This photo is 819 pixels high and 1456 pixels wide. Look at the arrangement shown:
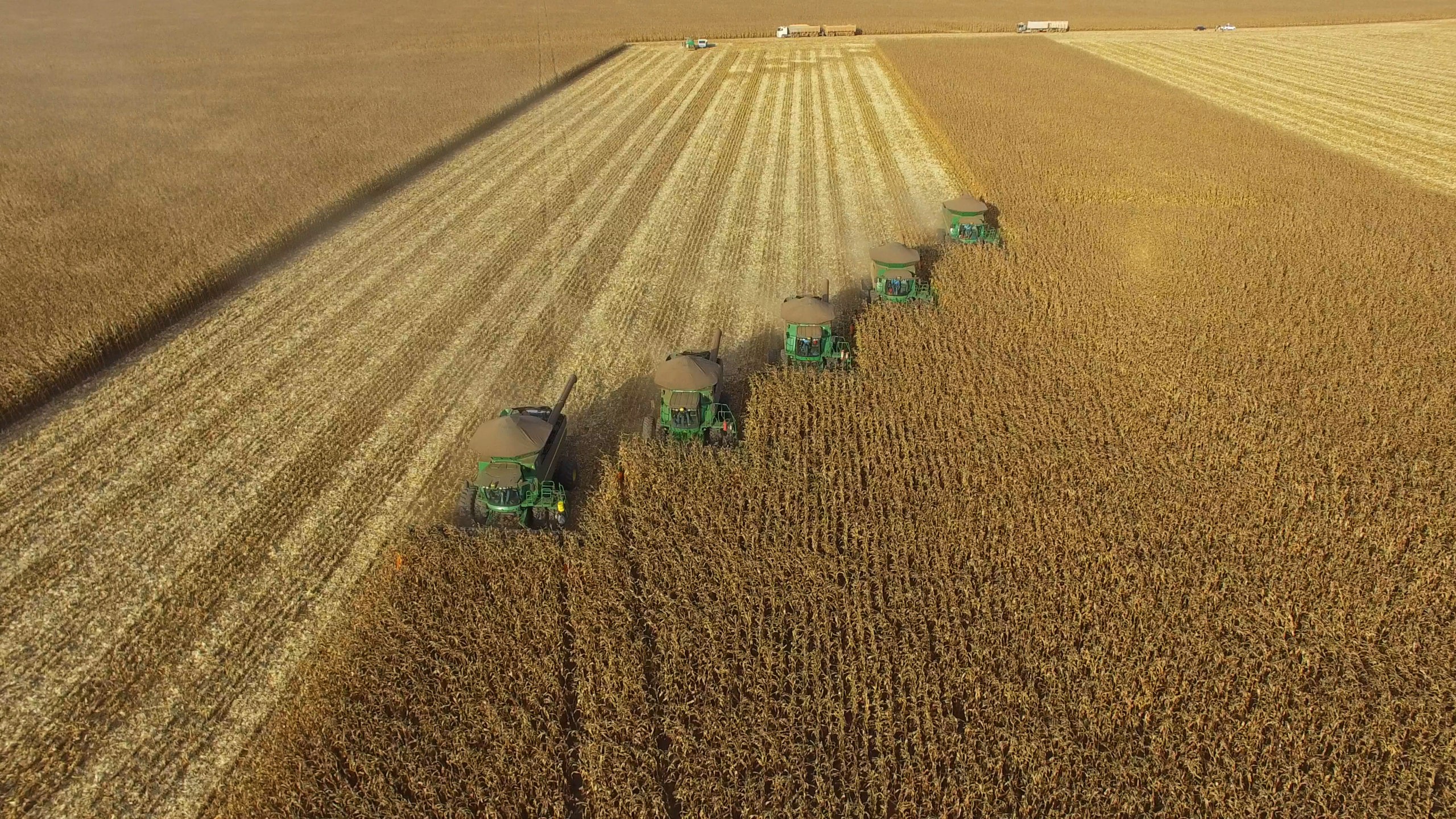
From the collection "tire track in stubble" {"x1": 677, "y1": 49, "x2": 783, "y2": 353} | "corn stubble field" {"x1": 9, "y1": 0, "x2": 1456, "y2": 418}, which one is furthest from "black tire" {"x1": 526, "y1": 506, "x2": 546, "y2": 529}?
"corn stubble field" {"x1": 9, "y1": 0, "x2": 1456, "y2": 418}

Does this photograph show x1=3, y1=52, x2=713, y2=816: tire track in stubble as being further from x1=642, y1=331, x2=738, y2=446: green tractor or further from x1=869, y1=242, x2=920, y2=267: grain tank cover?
x1=869, y1=242, x2=920, y2=267: grain tank cover

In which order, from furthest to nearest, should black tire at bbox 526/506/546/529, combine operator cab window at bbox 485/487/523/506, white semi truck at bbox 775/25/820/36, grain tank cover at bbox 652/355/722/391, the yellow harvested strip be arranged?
white semi truck at bbox 775/25/820/36 < the yellow harvested strip < grain tank cover at bbox 652/355/722/391 < black tire at bbox 526/506/546/529 < combine operator cab window at bbox 485/487/523/506

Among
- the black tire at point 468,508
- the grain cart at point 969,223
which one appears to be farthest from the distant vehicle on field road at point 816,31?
the black tire at point 468,508

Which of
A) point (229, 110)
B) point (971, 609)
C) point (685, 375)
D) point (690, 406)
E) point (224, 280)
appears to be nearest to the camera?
point (971, 609)

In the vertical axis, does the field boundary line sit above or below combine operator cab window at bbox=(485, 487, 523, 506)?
above

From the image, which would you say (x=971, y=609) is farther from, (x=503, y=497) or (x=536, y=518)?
(x=503, y=497)

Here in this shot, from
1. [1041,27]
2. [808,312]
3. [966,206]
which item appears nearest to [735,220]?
[966,206]

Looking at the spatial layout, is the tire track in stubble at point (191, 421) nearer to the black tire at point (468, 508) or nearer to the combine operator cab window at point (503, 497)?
the black tire at point (468, 508)
